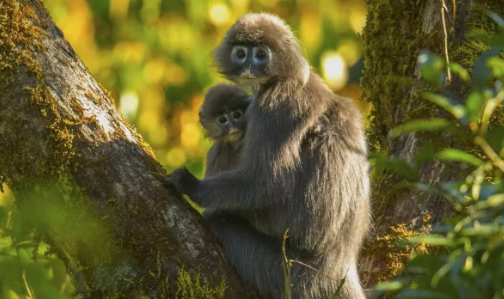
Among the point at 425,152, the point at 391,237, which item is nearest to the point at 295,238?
the point at 391,237

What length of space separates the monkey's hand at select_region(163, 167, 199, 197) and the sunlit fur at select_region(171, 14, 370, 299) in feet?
0.05

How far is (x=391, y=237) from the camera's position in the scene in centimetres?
472

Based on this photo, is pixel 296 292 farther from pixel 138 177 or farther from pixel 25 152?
pixel 25 152

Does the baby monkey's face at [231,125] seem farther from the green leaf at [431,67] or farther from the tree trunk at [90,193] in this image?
the green leaf at [431,67]

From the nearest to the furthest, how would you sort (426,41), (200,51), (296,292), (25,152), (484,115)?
(484,115), (25,152), (296,292), (426,41), (200,51)

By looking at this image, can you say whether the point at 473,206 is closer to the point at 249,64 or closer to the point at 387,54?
the point at 249,64

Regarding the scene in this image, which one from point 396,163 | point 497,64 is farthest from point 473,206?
point 497,64

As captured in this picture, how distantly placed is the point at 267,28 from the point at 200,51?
291cm

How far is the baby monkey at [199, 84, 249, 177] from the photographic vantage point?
5.14 metres

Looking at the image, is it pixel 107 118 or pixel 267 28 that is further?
pixel 267 28

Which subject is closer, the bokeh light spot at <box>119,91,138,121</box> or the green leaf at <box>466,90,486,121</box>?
the green leaf at <box>466,90,486,121</box>

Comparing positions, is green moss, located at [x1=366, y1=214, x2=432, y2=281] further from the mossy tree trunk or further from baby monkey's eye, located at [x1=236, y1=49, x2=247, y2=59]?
baby monkey's eye, located at [x1=236, y1=49, x2=247, y2=59]

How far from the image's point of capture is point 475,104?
5.73ft

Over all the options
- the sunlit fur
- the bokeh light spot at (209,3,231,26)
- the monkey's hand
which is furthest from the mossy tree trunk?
the bokeh light spot at (209,3,231,26)
